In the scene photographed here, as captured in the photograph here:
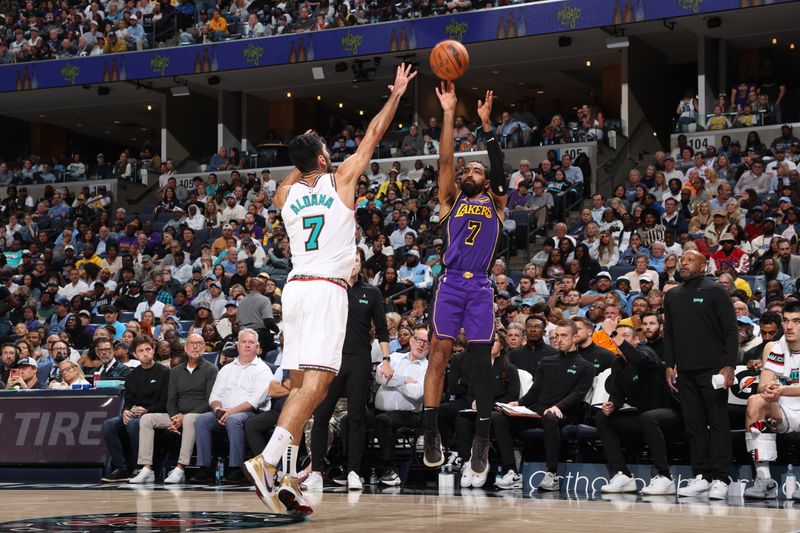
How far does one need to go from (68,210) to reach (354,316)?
16562 millimetres

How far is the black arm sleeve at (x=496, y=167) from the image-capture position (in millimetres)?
7836

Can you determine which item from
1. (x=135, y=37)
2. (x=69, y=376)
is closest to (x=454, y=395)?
(x=69, y=376)

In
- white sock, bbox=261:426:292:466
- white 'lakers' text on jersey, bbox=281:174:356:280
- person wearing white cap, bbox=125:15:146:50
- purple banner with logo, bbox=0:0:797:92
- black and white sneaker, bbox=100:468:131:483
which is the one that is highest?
person wearing white cap, bbox=125:15:146:50

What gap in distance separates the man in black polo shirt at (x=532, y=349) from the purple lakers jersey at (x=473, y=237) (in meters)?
2.76

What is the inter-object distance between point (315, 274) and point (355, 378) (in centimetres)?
327

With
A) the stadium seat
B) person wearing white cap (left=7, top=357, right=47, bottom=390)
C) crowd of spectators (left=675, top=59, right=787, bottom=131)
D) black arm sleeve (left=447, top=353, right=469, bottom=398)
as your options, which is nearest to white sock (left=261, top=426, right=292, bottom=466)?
black arm sleeve (left=447, top=353, right=469, bottom=398)

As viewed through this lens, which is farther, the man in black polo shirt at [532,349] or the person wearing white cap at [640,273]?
the person wearing white cap at [640,273]

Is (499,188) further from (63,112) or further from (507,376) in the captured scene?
(63,112)

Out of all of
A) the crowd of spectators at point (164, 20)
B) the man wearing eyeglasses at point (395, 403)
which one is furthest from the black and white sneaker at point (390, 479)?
the crowd of spectators at point (164, 20)

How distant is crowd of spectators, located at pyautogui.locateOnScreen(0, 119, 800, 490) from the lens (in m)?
10.8

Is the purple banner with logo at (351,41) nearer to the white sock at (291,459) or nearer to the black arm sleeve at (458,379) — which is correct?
the black arm sleeve at (458,379)

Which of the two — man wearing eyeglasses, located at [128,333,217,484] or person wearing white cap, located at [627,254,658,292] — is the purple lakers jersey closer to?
man wearing eyeglasses, located at [128,333,217,484]

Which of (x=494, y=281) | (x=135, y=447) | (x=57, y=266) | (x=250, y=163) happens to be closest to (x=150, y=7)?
(x=250, y=163)

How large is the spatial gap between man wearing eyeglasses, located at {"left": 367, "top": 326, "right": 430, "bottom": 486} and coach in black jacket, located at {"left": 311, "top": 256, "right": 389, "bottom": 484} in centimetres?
38
